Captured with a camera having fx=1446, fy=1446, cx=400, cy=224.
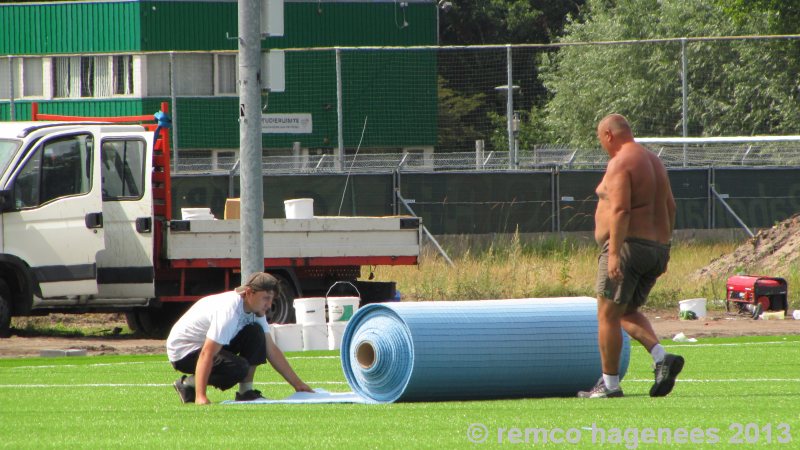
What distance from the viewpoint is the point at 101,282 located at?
683 inches

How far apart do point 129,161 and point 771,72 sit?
71.2 ft

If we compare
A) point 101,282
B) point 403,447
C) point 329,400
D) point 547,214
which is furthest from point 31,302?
point 547,214

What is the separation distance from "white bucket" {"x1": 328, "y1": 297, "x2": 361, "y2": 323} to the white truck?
5.37ft

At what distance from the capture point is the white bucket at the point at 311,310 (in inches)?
644

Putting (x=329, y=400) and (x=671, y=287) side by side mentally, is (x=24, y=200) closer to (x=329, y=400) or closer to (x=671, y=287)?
(x=329, y=400)

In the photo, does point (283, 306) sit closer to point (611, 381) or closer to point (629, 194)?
point (611, 381)

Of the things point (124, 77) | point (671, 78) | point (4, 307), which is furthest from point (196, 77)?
point (4, 307)

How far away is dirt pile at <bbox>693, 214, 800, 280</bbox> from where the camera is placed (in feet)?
78.7

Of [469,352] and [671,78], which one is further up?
[671,78]

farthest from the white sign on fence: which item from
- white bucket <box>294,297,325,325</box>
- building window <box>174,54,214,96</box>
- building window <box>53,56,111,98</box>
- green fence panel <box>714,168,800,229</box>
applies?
building window <box>53,56,111,98</box>

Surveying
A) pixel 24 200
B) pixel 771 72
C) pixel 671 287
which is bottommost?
pixel 671 287

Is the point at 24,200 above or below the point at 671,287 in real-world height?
above

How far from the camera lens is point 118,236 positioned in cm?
1736

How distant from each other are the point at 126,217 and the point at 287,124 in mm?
9509
